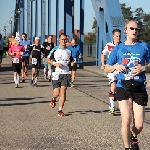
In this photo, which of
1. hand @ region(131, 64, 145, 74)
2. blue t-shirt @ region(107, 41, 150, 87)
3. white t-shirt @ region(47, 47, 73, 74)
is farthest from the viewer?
white t-shirt @ region(47, 47, 73, 74)

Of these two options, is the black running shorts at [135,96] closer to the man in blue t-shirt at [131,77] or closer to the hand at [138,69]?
the man in blue t-shirt at [131,77]

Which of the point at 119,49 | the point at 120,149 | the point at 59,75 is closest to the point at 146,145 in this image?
the point at 120,149

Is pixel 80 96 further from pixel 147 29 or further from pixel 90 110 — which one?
pixel 147 29

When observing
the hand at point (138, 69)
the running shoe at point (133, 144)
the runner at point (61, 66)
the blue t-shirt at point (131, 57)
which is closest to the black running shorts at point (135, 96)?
the blue t-shirt at point (131, 57)

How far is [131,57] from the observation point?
22.5 ft

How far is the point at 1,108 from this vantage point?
12414 mm

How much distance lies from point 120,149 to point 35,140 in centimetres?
140

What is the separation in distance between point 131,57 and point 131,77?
254 millimetres

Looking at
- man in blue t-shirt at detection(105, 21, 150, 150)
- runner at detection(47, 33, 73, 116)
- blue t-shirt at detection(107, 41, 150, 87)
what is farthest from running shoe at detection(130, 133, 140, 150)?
runner at detection(47, 33, 73, 116)

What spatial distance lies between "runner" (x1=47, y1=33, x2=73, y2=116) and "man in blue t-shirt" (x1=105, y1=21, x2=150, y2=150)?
14.2ft

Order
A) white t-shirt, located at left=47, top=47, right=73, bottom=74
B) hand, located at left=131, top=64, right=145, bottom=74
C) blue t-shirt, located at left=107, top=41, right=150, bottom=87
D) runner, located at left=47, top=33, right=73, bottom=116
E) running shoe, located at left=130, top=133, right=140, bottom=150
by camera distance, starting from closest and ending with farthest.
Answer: hand, located at left=131, top=64, right=145, bottom=74, blue t-shirt, located at left=107, top=41, right=150, bottom=87, running shoe, located at left=130, top=133, right=140, bottom=150, runner, located at left=47, top=33, right=73, bottom=116, white t-shirt, located at left=47, top=47, right=73, bottom=74

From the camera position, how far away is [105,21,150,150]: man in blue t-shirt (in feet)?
22.4

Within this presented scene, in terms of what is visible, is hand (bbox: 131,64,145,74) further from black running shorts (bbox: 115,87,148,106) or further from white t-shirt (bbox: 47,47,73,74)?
white t-shirt (bbox: 47,47,73,74)

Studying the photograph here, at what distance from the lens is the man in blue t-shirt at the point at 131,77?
6.83m
